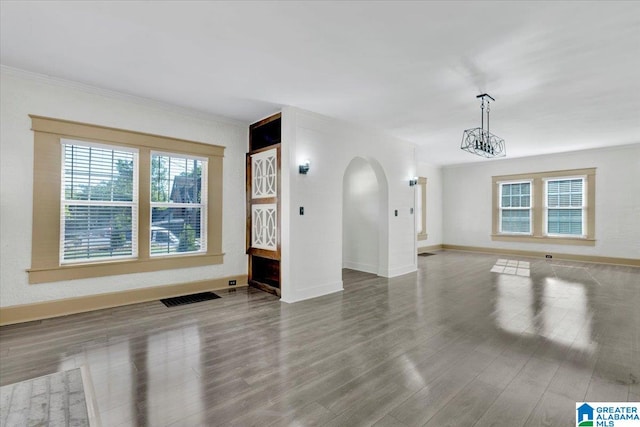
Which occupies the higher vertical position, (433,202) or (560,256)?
(433,202)

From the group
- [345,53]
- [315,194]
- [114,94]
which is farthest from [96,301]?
[345,53]

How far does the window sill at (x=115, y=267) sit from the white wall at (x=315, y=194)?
1468 mm

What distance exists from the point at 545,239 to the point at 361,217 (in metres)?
5.75

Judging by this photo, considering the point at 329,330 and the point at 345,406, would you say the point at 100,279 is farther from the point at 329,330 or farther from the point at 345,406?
the point at 345,406

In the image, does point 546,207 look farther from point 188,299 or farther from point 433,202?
point 188,299

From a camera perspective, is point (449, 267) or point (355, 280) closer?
point (355, 280)

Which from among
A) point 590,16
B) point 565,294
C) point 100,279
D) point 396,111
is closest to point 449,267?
point 565,294

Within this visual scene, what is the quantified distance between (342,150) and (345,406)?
4.13m

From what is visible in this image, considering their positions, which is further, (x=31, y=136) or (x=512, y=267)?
(x=512, y=267)

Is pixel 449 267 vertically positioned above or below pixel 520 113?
below

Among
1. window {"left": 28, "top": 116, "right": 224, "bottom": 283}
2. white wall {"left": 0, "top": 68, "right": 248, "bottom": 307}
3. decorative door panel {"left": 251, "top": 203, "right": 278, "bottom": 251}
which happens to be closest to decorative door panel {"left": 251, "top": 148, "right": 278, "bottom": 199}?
decorative door panel {"left": 251, "top": 203, "right": 278, "bottom": 251}

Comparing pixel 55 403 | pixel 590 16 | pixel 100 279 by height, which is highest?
pixel 590 16

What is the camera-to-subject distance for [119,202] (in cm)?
430

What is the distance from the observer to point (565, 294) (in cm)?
494
